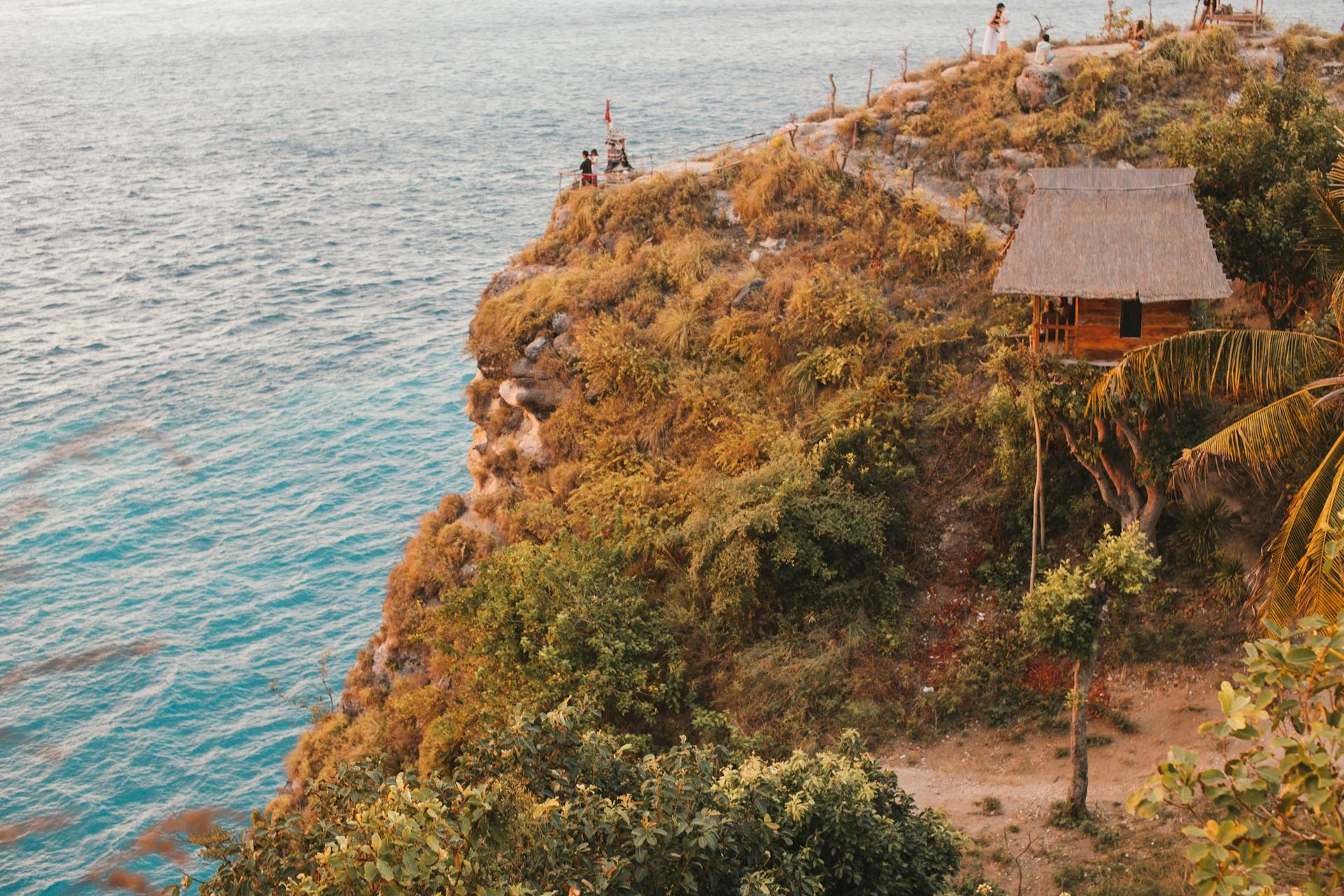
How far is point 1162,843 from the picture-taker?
19.8m

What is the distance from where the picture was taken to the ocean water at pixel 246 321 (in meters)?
35.6

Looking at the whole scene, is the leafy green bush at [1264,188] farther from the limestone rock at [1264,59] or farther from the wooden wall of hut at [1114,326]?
the limestone rock at [1264,59]

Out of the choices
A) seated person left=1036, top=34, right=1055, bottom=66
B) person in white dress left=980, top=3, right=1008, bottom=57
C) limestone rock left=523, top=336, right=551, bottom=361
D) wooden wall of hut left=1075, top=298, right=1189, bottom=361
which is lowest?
limestone rock left=523, top=336, right=551, bottom=361

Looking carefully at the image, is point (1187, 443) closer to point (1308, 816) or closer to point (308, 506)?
point (1308, 816)

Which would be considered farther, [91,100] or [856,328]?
[91,100]

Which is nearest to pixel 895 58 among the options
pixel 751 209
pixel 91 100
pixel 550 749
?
pixel 751 209

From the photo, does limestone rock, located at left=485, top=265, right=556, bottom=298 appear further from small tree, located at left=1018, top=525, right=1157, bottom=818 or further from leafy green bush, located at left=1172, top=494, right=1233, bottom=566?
small tree, located at left=1018, top=525, right=1157, bottom=818

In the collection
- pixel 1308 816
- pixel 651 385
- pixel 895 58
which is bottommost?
pixel 651 385

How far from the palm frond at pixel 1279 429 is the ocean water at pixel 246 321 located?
2578cm

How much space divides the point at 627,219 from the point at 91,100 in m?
70.4

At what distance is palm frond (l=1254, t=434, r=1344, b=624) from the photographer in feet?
58.1

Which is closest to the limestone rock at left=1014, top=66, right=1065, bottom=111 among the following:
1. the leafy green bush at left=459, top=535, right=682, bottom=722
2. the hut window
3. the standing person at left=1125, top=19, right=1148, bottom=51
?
the standing person at left=1125, top=19, right=1148, bottom=51

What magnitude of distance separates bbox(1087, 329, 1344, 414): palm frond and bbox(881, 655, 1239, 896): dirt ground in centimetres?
566

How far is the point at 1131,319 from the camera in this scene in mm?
25094
